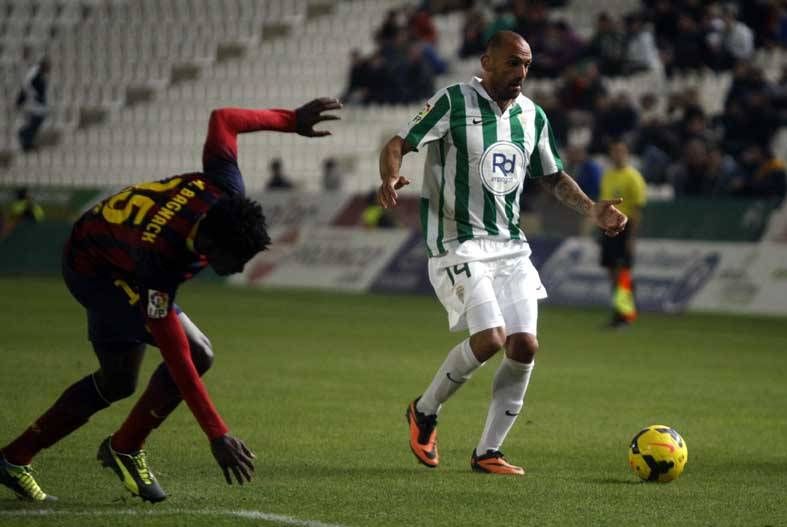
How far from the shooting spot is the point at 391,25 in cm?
2930

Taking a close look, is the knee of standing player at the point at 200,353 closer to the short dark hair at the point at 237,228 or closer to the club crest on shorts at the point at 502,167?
the short dark hair at the point at 237,228

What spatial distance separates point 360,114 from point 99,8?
7.99 metres

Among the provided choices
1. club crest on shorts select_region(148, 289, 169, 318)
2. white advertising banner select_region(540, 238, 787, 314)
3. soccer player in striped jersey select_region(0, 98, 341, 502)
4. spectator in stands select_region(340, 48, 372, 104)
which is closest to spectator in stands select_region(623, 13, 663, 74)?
spectator in stands select_region(340, 48, 372, 104)

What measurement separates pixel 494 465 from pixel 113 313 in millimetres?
2393

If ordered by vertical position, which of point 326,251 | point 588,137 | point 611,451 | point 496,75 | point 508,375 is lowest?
point 326,251

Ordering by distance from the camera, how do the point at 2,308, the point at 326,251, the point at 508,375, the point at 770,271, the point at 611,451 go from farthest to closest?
the point at 326,251, the point at 770,271, the point at 2,308, the point at 611,451, the point at 508,375

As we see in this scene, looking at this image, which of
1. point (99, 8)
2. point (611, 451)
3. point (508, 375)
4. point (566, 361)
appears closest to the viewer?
point (508, 375)

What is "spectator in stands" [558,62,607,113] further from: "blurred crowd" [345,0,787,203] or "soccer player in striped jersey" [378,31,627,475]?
"soccer player in striped jersey" [378,31,627,475]

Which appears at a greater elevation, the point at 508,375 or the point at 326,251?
the point at 508,375

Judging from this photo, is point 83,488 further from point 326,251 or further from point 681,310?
point 326,251

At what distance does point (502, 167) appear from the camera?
827 centimetres

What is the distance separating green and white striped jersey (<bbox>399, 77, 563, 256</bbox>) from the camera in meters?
8.20

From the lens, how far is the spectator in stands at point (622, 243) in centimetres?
1834

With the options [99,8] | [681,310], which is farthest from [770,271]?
[99,8]
